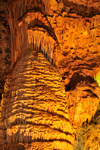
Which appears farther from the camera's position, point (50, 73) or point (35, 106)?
point (50, 73)

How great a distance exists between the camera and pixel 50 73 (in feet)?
14.1

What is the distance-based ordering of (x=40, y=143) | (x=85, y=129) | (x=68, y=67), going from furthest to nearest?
1. (x=68, y=67)
2. (x=85, y=129)
3. (x=40, y=143)

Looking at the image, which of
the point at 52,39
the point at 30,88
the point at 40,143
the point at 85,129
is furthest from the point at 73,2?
the point at 40,143

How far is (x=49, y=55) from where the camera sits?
14.8 feet

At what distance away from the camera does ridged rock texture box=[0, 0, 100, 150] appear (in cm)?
379

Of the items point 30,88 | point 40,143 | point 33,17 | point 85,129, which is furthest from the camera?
point 85,129

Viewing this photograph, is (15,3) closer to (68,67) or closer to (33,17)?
(33,17)

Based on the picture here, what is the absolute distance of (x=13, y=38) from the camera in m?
4.81

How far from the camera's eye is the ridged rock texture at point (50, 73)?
379 cm

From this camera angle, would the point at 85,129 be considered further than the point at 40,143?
Yes

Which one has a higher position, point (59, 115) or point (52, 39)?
point (52, 39)

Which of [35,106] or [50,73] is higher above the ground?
[50,73]

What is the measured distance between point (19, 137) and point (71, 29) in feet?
8.60

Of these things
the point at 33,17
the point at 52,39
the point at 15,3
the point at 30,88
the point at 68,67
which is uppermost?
the point at 15,3
